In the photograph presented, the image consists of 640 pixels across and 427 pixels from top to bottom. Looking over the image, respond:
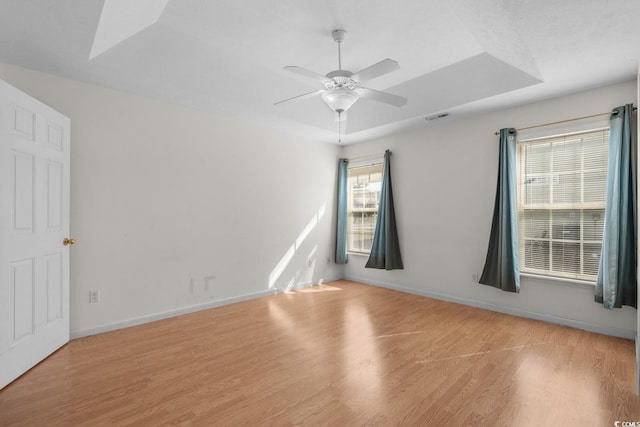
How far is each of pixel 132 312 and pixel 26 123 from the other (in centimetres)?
204

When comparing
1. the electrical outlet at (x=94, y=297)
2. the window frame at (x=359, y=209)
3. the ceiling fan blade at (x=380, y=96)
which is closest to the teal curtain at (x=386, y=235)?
the window frame at (x=359, y=209)

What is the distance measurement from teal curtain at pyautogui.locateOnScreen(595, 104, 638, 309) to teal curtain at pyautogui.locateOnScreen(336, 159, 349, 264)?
3447 millimetres

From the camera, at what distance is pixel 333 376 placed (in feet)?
7.75

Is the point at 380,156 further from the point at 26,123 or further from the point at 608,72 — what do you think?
the point at 26,123

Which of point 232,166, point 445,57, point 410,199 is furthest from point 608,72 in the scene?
point 232,166

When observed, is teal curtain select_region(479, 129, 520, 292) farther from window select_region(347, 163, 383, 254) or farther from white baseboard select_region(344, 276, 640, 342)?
window select_region(347, 163, 383, 254)

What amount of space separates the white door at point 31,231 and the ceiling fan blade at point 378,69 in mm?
2504

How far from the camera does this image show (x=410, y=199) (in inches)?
191

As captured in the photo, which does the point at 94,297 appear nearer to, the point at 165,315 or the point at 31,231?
the point at 165,315

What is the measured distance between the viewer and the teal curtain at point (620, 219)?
9.63 ft

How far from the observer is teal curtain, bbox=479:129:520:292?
3664 millimetres

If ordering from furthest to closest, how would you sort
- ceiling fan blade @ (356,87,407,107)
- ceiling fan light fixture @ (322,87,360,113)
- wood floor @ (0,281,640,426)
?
1. ceiling fan blade @ (356,87,407,107)
2. ceiling fan light fixture @ (322,87,360,113)
3. wood floor @ (0,281,640,426)

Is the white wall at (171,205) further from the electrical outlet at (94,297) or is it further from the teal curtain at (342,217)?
the teal curtain at (342,217)

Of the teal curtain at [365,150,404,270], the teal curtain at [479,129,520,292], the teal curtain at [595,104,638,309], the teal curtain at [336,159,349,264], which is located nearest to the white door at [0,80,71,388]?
the teal curtain at [336,159,349,264]
